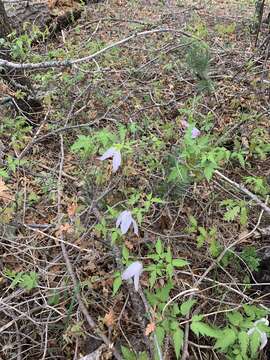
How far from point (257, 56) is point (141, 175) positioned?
2701 millimetres

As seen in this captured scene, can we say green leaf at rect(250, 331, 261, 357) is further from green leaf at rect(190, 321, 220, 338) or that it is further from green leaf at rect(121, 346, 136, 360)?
green leaf at rect(121, 346, 136, 360)

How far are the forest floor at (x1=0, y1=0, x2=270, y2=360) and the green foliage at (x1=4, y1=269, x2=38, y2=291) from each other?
0.04 feet

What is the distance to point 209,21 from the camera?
6.24 meters

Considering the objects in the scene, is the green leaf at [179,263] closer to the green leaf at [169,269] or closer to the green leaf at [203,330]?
the green leaf at [169,269]

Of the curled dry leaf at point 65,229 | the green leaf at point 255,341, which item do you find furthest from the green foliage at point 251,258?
the curled dry leaf at point 65,229

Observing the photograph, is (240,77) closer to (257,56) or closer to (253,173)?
(257,56)

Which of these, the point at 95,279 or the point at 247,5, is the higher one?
the point at 95,279

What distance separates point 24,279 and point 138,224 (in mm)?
712

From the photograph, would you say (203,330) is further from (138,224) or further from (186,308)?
(138,224)

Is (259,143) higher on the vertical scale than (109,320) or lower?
lower

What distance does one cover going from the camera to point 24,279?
7.61 ft

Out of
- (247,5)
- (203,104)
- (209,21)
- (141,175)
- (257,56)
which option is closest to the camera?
(141,175)

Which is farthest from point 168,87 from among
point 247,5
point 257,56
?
point 247,5

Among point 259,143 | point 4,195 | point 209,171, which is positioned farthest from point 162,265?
point 259,143
